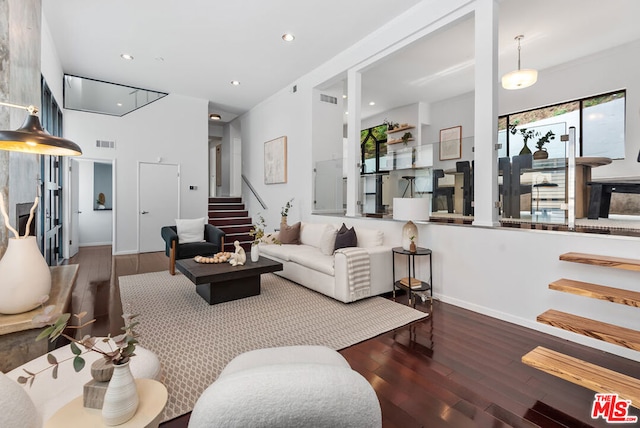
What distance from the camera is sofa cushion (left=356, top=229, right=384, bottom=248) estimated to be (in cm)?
420

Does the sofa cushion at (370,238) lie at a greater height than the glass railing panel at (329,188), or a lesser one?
lesser

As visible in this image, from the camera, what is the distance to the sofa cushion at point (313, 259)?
3.79 metres

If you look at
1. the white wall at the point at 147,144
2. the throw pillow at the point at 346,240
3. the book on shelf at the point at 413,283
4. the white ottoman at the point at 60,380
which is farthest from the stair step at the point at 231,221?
the white ottoman at the point at 60,380

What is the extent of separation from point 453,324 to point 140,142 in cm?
724

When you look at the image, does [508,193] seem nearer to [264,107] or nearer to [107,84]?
[264,107]

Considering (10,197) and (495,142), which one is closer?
(10,197)

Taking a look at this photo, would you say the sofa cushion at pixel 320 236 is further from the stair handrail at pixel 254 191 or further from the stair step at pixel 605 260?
the stair step at pixel 605 260

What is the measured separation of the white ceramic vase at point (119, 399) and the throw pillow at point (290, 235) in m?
4.30

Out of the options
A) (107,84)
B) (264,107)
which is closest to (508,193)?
(264,107)

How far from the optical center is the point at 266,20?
14.4 feet

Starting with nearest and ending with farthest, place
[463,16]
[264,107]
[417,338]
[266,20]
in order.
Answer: [417,338]
[463,16]
[266,20]
[264,107]

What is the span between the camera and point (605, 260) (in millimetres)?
2262

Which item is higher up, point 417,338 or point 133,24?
point 133,24

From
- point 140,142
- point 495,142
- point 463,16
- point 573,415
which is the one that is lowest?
point 573,415
